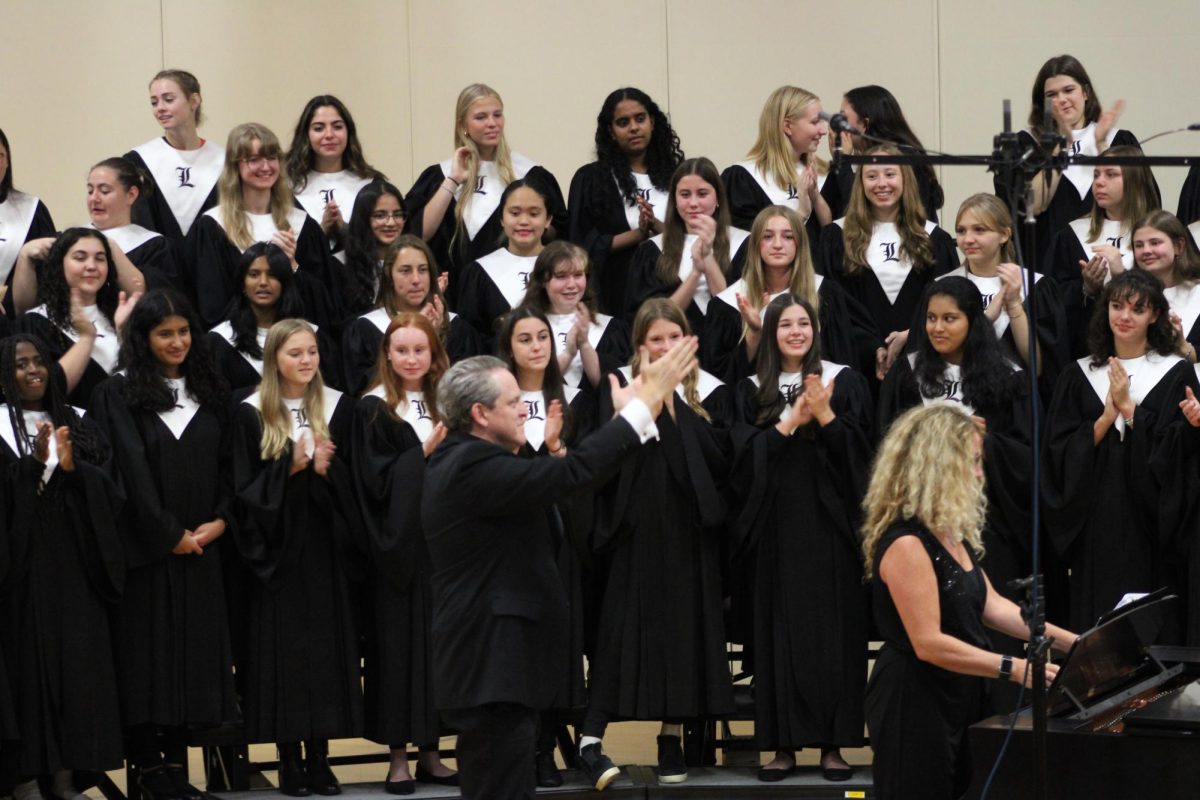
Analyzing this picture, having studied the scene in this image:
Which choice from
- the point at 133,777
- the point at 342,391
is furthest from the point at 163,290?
the point at 133,777

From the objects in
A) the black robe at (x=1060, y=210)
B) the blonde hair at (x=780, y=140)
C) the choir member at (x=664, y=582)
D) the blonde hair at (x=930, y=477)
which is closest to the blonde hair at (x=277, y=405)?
the choir member at (x=664, y=582)

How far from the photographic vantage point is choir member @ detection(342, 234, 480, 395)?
6832mm

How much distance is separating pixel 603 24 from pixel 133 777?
5.54 metres

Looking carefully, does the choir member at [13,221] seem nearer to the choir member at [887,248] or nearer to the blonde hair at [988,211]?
Answer: the choir member at [887,248]

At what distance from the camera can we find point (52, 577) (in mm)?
6125

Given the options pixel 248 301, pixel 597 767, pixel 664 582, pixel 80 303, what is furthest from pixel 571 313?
pixel 80 303

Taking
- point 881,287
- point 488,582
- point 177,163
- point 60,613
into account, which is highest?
point 177,163

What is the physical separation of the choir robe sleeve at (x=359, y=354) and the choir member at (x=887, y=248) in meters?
2.02

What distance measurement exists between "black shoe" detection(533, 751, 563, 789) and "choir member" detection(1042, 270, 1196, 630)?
2088 mm

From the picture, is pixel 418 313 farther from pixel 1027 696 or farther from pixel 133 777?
pixel 1027 696

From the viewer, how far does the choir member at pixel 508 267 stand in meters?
7.22

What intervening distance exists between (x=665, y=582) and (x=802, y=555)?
1.78ft

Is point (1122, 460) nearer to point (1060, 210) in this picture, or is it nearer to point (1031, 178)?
point (1060, 210)

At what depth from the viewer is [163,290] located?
634 cm
